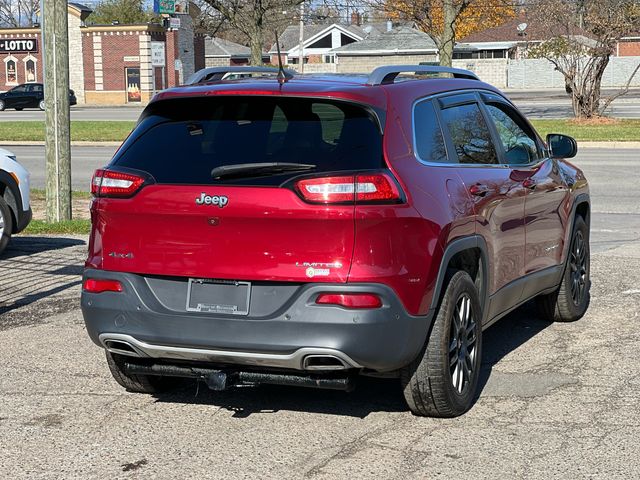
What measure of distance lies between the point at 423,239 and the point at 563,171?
9.42 feet

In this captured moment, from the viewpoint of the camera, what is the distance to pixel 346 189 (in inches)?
200

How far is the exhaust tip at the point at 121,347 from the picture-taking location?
547 centimetres

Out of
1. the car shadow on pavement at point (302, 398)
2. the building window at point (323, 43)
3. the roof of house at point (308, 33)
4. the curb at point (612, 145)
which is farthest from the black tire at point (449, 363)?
the building window at point (323, 43)

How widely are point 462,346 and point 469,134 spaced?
1.33 metres

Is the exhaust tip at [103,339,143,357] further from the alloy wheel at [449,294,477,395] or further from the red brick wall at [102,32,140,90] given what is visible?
the red brick wall at [102,32,140,90]

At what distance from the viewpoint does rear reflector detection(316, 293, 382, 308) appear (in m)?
5.04

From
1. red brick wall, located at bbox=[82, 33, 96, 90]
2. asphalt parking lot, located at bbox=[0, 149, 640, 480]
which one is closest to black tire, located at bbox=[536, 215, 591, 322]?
asphalt parking lot, located at bbox=[0, 149, 640, 480]

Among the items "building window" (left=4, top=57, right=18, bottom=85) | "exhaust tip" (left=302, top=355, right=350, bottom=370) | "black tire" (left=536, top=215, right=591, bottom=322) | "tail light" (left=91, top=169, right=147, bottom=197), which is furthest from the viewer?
"building window" (left=4, top=57, right=18, bottom=85)

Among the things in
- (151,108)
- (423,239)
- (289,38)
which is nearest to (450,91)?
(423,239)

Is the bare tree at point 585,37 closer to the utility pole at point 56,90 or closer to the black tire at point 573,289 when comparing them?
the utility pole at point 56,90

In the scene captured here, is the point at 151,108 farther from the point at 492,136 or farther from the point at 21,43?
the point at 21,43

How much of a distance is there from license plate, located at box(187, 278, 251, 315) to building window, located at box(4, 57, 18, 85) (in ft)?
238

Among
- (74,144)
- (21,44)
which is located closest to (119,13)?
(21,44)

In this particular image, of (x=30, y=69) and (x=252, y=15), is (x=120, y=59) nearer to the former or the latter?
(x=30, y=69)
